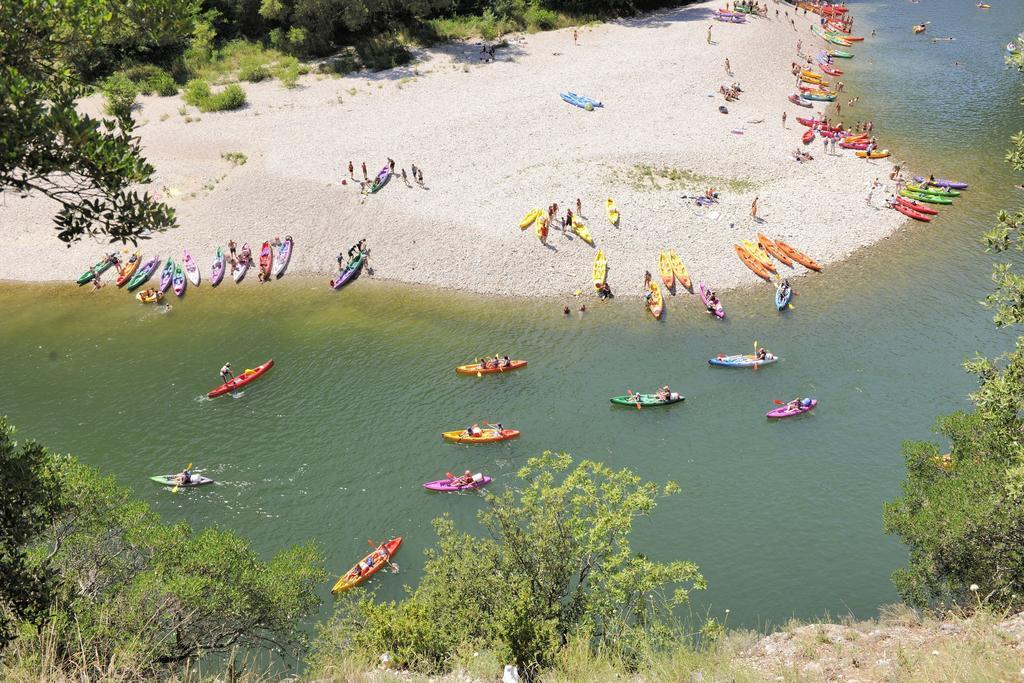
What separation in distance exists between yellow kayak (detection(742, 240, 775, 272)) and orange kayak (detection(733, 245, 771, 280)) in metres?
0.29

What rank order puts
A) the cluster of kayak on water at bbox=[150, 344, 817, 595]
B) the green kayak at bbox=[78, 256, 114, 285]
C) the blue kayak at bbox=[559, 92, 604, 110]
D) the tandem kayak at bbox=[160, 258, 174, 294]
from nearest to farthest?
the cluster of kayak on water at bbox=[150, 344, 817, 595], the tandem kayak at bbox=[160, 258, 174, 294], the green kayak at bbox=[78, 256, 114, 285], the blue kayak at bbox=[559, 92, 604, 110]

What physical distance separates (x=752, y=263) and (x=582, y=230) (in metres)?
11.6

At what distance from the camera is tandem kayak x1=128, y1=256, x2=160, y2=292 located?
51.0 meters

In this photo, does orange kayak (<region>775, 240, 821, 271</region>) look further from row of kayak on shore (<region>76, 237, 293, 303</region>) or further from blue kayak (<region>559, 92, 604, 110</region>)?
row of kayak on shore (<region>76, 237, 293, 303</region>)

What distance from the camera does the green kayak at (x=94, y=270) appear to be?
51969mm

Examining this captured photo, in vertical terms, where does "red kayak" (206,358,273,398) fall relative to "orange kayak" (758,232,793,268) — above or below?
below

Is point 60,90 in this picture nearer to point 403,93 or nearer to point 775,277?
point 775,277

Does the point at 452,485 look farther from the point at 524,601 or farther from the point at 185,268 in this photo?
the point at 185,268

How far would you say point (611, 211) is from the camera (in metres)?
52.1

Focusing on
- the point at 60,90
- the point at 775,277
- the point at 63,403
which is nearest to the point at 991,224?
the point at 775,277

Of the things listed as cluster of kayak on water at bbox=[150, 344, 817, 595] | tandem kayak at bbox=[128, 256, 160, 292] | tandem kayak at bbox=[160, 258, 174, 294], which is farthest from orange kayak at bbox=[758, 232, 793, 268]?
tandem kayak at bbox=[128, 256, 160, 292]

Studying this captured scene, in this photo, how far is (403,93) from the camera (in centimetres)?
6700

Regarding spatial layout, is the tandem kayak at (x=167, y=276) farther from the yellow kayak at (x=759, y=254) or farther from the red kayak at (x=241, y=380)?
the yellow kayak at (x=759, y=254)

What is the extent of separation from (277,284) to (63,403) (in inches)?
602
